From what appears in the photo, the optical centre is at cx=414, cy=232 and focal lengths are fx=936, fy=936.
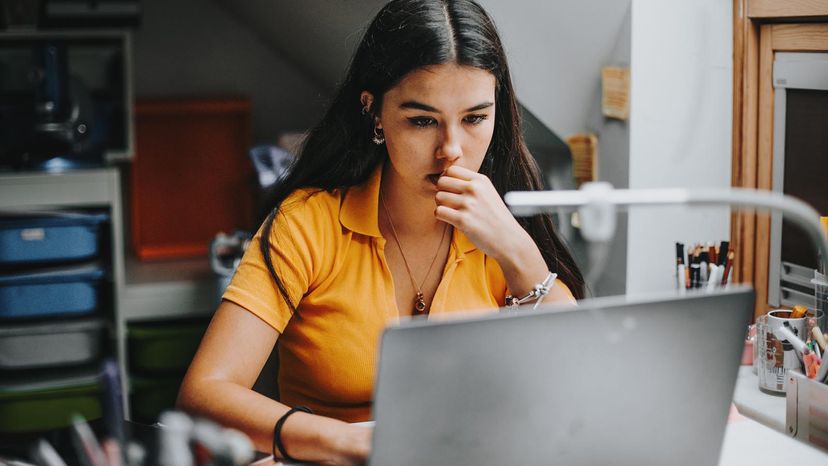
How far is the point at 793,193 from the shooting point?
75.0 inches

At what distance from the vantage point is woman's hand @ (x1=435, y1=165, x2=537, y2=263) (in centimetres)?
146

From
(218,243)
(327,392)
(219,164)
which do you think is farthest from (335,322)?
(219,164)

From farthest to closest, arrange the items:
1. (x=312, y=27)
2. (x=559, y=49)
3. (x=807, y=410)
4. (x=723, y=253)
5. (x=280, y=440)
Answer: (x=312, y=27) → (x=559, y=49) → (x=723, y=253) → (x=807, y=410) → (x=280, y=440)

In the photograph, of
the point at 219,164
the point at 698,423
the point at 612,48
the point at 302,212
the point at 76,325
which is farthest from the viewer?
the point at 219,164

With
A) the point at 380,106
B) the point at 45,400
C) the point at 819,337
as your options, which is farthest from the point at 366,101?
the point at 45,400

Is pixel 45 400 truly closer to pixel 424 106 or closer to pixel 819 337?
pixel 424 106

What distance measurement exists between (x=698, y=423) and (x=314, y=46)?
2.27m

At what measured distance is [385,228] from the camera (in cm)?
164

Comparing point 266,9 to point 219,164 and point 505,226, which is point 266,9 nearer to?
point 219,164

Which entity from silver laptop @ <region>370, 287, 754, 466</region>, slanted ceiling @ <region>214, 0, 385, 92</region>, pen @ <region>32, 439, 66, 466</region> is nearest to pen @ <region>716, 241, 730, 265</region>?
silver laptop @ <region>370, 287, 754, 466</region>

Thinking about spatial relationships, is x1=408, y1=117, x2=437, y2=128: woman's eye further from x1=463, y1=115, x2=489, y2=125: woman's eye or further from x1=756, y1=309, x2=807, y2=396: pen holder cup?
x1=756, y1=309, x2=807, y2=396: pen holder cup

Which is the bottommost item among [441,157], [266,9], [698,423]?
[698,423]

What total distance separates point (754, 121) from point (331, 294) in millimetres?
1049

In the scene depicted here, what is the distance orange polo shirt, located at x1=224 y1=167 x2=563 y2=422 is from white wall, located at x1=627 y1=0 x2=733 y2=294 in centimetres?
66
